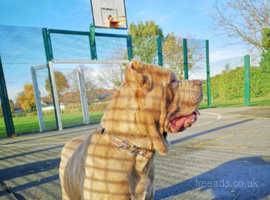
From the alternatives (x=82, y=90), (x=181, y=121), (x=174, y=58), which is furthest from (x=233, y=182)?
(x=174, y=58)

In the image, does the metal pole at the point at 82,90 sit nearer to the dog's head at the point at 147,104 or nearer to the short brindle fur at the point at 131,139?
the short brindle fur at the point at 131,139

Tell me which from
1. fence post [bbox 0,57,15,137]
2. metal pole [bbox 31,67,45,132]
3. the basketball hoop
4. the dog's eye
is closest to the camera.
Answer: the dog's eye

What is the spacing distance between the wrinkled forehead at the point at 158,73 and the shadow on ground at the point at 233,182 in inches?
70.8

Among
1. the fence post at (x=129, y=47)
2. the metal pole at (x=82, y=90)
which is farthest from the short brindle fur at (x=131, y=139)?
the fence post at (x=129, y=47)

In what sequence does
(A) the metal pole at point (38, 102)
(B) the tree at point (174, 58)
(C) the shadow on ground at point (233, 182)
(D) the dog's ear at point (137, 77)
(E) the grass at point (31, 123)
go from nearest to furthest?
1. (D) the dog's ear at point (137, 77)
2. (C) the shadow on ground at point (233, 182)
3. (E) the grass at point (31, 123)
4. (A) the metal pole at point (38, 102)
5. (B) the tree at point (174, 58)

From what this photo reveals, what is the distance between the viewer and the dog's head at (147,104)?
1352 millimetres

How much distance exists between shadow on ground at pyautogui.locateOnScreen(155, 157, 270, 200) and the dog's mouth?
4.41 ft

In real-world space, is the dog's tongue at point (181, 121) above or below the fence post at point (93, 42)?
below

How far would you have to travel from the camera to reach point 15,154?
4941 millimetres

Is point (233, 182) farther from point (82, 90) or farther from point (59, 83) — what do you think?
point (59, 83)

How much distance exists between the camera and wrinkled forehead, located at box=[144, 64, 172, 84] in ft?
4.74

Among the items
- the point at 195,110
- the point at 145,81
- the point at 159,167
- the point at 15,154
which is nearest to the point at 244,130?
the point at 159,167

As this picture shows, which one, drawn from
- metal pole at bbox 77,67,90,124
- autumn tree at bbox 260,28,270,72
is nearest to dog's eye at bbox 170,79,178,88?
metal pole at bbox 77,67,90,124

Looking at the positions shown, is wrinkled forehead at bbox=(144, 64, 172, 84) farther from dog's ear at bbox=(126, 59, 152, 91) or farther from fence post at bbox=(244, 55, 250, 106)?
fence post at bbox=(244, 55, 250, 106)
